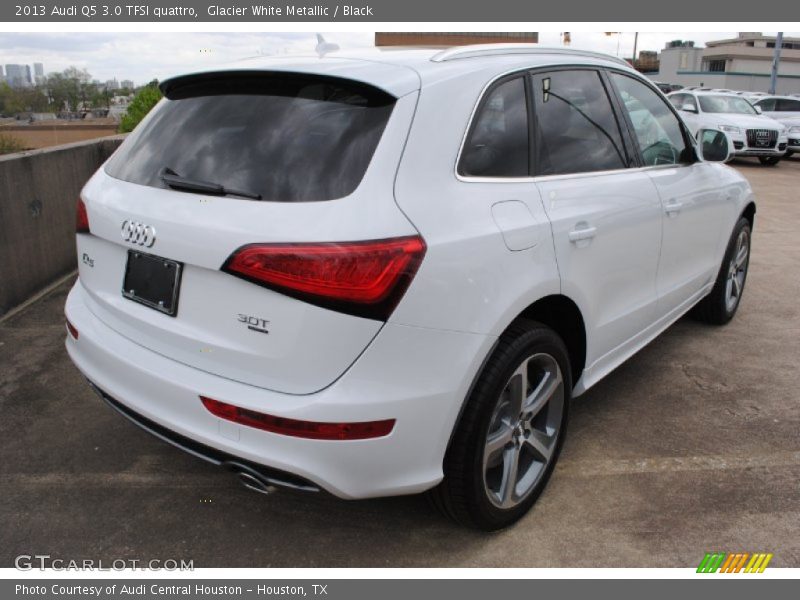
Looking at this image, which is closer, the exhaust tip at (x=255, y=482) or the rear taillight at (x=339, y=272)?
the rear taillight at (x=339, y=272)

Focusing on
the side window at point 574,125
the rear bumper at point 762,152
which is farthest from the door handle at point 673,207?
the rear bumper at point 762,152

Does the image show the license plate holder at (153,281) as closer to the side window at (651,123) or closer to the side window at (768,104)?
the side window at (651,123)

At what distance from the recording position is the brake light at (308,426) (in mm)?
2119

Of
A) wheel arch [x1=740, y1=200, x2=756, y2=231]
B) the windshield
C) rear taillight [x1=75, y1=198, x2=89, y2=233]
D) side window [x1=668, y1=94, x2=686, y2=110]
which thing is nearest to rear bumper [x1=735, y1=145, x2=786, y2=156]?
the windshield

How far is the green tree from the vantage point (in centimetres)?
1370

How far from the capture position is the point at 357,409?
6.95 feet

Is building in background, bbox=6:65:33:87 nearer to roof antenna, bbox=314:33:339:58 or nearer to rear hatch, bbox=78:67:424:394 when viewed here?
roof antenna, bbox=314:33:339:58

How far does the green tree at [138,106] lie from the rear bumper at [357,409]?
1242 centimetres

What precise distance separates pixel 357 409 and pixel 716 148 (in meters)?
3.26

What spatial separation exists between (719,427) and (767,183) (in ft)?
40.0

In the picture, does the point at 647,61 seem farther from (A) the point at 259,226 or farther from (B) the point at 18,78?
(A) the point at 259,226

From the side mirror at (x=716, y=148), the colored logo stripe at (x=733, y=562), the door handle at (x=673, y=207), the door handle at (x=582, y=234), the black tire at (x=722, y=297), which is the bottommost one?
the colored logo stripe at (x=733, y=562)

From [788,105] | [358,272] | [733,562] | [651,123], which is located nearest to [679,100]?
[788,105]

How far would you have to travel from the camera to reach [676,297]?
Answer: 13.2 feet
